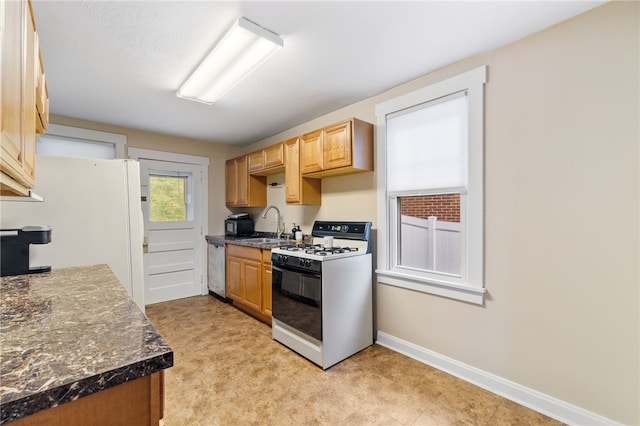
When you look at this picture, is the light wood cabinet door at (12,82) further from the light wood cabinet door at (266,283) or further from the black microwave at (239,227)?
the black microwave at (239,227)

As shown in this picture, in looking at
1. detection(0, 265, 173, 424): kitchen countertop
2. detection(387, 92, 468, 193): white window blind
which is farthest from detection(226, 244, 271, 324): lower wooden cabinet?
detection(0, 265, 173, 424): kitchen countertop

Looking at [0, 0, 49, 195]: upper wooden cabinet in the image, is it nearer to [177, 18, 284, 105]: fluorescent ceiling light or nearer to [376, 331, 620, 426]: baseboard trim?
[177, 18, 284, 105]: fluorescent ceiling light

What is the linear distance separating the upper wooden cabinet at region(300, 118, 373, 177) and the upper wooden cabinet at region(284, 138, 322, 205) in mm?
205

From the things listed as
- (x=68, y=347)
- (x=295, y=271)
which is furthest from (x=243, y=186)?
(x=68, y=347)

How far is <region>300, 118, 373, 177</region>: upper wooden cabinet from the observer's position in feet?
8.65

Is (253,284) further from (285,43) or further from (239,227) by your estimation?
(285,43)

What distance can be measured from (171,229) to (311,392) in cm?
319

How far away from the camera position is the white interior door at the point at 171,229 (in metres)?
3.94

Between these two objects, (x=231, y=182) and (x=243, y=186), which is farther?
(x=231, y=182)

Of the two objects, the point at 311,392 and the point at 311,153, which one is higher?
the point at 311,153

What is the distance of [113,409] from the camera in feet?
2.10

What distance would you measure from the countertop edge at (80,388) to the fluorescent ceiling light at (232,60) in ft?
5.79

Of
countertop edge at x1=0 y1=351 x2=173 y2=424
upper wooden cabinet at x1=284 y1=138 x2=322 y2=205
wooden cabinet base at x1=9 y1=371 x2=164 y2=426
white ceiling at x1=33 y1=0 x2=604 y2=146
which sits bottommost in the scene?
wooden cabinet base at x1=9 y1=371 x2=164 y2=426

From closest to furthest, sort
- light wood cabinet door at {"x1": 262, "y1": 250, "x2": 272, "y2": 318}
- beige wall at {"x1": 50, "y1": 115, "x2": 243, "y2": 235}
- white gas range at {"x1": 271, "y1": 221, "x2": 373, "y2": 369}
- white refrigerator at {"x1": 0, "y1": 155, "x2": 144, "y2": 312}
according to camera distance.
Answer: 1. white refrigerator at {"x1": 0, "y1": 155, "x2": 144, "y2": 312}
2. white gas range at {"x1": 271, "y1": 221, "x2": 373, "y2": 369}
3. light wood cabinet door at {"x1": 262, "y1": 250, "x2": 272, "y2": 318}
4. beige wall at {"x1": 50, "y1": 115, "x2": 243, "y2": 235}
